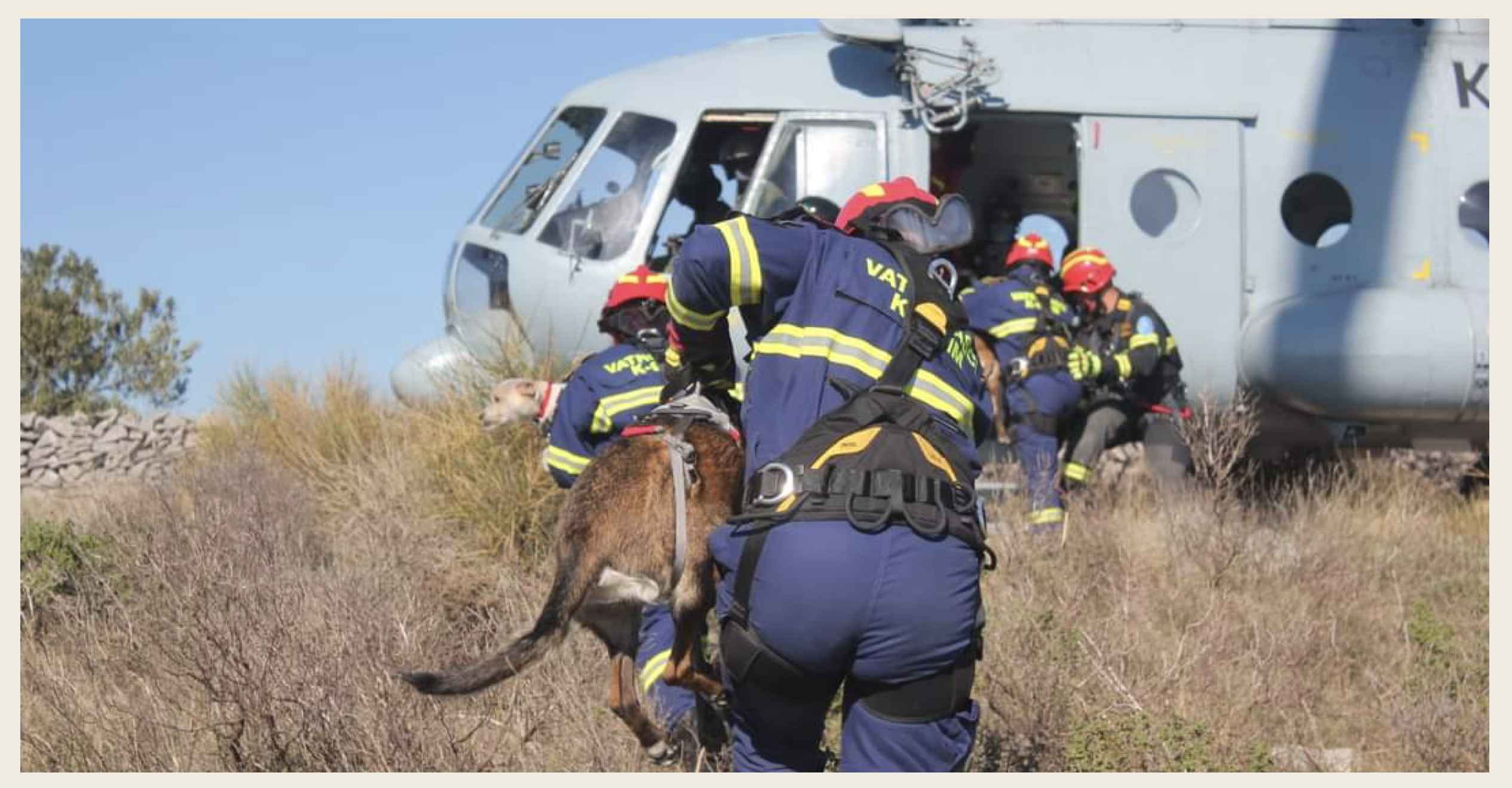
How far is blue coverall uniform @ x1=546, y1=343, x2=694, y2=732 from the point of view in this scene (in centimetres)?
606

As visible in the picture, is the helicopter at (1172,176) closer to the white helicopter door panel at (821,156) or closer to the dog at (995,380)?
the white helicopter door panel at (821,156)

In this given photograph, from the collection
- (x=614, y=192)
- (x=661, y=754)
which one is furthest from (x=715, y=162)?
(x=661, y=754)

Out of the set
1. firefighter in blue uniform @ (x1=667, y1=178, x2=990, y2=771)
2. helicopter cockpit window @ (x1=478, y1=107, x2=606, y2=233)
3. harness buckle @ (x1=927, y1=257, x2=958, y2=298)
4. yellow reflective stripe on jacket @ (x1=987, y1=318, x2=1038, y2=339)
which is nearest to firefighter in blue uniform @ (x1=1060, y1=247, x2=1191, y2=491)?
yellow reflective stripe on jacket @ (x1=987, y1=318, x2=1038, y2=339)

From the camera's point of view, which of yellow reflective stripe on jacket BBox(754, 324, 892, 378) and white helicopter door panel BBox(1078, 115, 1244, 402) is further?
white helicopter door panel BBox(1078, 115, 1244, 402)

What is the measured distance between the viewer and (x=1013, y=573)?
7.91 meters

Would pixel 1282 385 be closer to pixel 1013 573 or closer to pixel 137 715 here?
pixel 1013 573

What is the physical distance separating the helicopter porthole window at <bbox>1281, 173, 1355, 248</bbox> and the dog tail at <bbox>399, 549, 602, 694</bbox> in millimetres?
7154

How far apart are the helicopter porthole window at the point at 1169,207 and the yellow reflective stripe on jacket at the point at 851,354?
6222 millimetres

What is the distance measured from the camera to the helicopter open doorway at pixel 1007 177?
437 inches

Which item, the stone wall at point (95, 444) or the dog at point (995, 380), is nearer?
the dog at point (995, 380)


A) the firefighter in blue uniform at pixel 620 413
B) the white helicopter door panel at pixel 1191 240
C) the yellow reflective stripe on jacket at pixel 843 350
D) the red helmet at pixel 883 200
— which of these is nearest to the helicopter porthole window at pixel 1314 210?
the white helicopter door panel at pixel 1191 240

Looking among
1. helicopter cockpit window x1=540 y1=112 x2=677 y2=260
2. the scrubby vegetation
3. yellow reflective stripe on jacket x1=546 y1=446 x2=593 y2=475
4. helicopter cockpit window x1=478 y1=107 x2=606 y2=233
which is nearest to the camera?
the scrubby vegetation

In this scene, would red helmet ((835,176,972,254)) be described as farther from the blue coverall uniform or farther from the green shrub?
the green shrub

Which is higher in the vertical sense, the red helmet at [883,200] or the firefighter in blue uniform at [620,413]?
the red helmet at [883,200]
